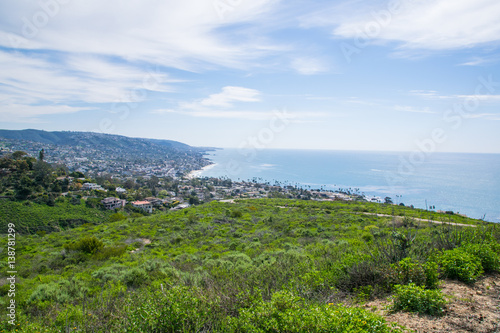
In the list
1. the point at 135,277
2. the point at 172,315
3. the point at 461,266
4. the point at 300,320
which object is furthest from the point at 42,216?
the point at 461,266

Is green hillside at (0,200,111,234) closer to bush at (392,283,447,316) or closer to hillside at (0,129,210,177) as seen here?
bush at (392,283,447,316)

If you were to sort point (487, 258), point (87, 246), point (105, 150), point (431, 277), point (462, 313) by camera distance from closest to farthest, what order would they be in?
point (462, 313) → point (431, 277) → point (487, 258) → point (87, 246) → point (105, 150)

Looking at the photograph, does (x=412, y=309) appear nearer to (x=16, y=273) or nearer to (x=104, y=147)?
(x=16, y=273)

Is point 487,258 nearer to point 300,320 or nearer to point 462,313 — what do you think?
point 462,313

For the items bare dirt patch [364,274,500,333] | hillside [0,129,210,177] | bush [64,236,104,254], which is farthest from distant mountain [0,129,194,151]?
bare dirt patch [364,274,500,333]

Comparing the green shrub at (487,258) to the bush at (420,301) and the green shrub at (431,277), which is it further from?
the bush at (420,301)

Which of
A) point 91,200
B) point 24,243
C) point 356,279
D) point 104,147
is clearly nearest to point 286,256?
point 356,279
